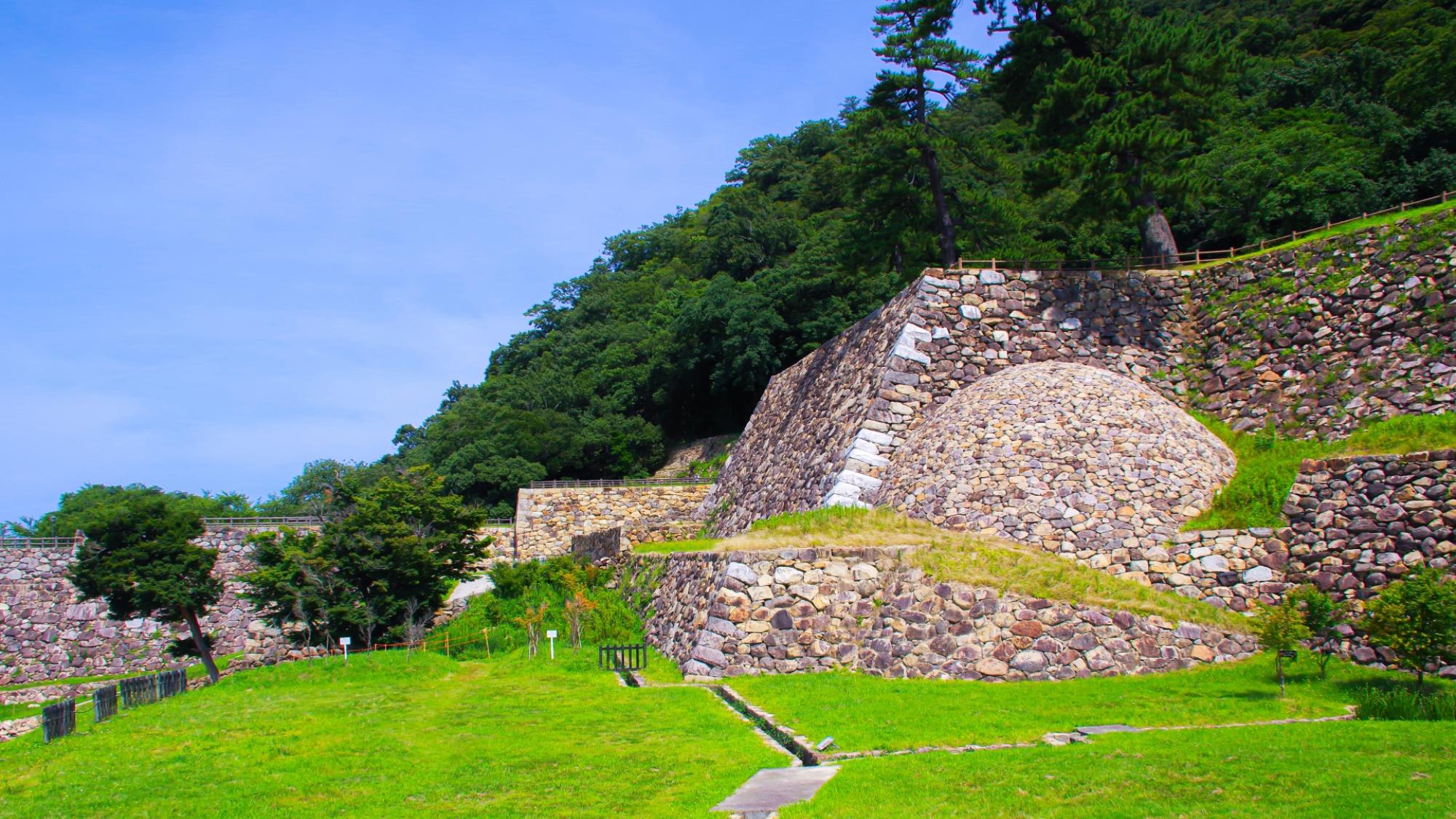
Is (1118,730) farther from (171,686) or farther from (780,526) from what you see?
(171,686)

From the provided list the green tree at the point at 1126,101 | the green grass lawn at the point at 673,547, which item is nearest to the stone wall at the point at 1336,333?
the green tree at the point at 1126,101

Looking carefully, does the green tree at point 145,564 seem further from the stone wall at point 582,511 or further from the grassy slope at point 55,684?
the stone wall at point 582,511

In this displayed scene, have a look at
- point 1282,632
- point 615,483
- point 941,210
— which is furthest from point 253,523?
point 1282,632

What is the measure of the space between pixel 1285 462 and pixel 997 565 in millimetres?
7190

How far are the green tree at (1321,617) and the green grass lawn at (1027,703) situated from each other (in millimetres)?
328

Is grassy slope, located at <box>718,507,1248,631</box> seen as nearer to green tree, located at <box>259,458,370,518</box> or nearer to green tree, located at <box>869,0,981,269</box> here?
green tree, located at <box>869,0,981,269</box>

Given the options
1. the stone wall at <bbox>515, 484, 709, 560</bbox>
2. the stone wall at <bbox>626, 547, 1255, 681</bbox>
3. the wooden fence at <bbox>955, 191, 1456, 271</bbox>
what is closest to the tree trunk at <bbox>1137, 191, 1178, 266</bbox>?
the wooden fence at <bbox>955, 191, 1456, 271</bbox>

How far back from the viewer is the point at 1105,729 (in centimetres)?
1162

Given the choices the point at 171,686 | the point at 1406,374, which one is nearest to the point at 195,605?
the point at 171,686

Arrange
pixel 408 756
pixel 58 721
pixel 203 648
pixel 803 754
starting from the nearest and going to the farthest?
pixel 803 754, pixel 408 756, pixel 58 721, pixel 203 648

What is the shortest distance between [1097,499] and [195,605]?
27.0m

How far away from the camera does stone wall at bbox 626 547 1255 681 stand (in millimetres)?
15719

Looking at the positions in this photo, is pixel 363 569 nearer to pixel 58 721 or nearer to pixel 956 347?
pixel 58 721

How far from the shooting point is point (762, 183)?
78.6 m
